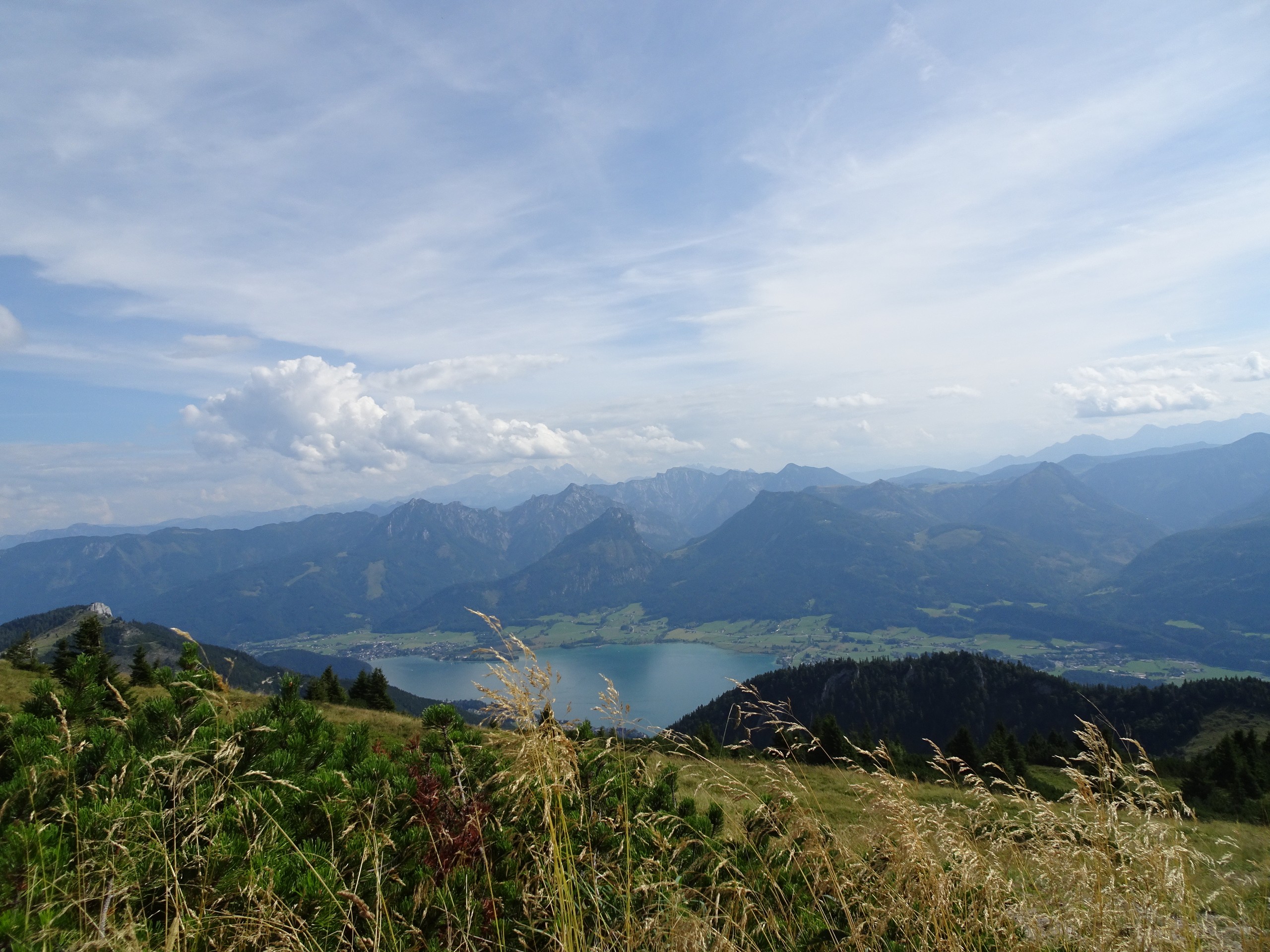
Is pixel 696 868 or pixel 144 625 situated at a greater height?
pixel 696 868

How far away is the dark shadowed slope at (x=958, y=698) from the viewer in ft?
324

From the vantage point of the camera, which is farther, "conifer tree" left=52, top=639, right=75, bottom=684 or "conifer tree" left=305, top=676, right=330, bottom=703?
"conifer tree" left=305, top=676, right=330, bottom=703

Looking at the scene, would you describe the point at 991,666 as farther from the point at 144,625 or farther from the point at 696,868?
the point at 144,625

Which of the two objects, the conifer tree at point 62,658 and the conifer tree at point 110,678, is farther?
the conifer tree at point 62,658

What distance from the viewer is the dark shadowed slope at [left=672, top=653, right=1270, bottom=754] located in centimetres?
9875

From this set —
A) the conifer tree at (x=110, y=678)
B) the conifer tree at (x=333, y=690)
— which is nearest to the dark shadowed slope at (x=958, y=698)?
the conifer tree at (x=333, y=690)

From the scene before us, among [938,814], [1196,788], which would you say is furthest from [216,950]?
[1196,788]

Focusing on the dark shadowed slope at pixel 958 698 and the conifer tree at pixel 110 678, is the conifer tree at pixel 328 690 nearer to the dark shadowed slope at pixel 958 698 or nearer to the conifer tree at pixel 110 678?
the conifer tree at pixel 110 678

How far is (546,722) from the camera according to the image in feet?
12.6

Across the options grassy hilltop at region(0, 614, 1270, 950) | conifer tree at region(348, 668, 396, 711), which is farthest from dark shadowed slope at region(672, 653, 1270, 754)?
grassy hilltop at region(0, 614, 1270, 950)

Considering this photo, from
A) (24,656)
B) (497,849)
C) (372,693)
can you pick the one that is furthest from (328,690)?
(497,849)

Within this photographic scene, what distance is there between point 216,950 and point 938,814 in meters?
5.10

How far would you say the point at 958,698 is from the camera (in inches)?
5074

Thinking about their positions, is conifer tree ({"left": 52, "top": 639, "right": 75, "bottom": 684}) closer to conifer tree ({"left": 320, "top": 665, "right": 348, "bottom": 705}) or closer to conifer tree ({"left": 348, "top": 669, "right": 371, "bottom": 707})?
conifer tree ({"left": 320, "top": 665, "right": 348, "bottom": 705})
